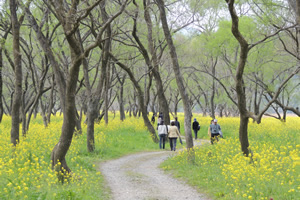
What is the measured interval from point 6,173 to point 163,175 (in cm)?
524

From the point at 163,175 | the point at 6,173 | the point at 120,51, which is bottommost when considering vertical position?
the point at 163,175

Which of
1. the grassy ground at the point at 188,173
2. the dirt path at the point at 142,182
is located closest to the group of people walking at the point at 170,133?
the grassy ground at the point at 188,173

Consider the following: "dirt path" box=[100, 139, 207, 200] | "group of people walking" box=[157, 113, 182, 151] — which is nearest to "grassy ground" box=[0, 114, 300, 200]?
"dirt path" box=[100, 139, 207, 200]

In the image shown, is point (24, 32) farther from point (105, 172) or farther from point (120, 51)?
point (105, 172)

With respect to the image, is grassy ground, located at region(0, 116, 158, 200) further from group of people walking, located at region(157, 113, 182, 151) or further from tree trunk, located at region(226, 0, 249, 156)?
tree trunk, located at region(226, 0, 249, 156)

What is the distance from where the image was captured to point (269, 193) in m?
6.58

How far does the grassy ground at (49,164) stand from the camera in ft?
21.6

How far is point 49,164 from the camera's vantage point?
1034 centimetres

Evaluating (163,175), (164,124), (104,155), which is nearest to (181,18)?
(164,124)

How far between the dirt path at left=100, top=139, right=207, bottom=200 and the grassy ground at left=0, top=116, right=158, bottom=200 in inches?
19.4

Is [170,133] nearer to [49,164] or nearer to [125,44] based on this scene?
[125,44]

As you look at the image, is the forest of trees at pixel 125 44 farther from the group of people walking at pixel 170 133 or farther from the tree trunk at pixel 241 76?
the group of people walking at pixel 170 133

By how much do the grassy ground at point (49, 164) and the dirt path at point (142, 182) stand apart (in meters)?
0.49

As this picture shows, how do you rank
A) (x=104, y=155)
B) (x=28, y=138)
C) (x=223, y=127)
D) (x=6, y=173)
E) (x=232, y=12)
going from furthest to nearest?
(x=223, y=127), (x=28, y=138), (x=104, y=155), (x=232, y=12), (x=6, y=173)
